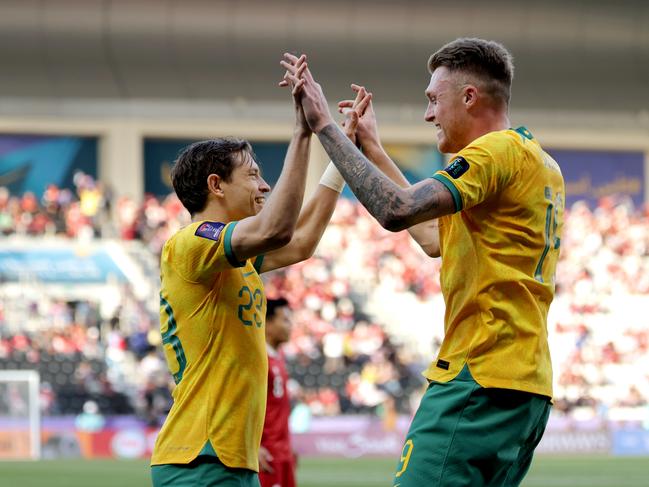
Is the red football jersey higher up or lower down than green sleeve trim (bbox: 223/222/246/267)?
lower down

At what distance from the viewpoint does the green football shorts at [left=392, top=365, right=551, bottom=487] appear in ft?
13.2

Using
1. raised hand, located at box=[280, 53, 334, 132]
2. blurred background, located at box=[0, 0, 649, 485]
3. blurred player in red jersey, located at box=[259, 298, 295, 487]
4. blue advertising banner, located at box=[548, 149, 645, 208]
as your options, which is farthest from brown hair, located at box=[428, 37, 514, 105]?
blue advertising banner, located at box=[548, 149, 645, 208]

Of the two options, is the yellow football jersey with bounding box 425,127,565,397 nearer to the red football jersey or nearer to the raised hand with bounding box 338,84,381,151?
the raised hand with bounding box 338,84,381,151

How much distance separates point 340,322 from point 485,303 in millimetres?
22131

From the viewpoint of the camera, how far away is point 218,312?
4.42 m

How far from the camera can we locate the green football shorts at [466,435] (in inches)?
159

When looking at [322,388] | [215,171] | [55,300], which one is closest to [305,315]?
[322,388]

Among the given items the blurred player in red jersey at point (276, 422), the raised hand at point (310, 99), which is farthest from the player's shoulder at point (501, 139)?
the blurred player in red jersey at point (276, 422)

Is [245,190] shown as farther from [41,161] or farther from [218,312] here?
[41,161]

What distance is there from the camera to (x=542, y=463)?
64.9 feet

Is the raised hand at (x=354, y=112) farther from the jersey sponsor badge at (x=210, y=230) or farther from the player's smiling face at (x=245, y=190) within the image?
the jersey sponsor badge at (x=210, y=230)

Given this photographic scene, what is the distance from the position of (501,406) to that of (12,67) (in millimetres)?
28725

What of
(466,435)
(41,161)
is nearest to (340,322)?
(41,161)

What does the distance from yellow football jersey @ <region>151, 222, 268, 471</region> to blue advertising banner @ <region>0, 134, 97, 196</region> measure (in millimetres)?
27780
